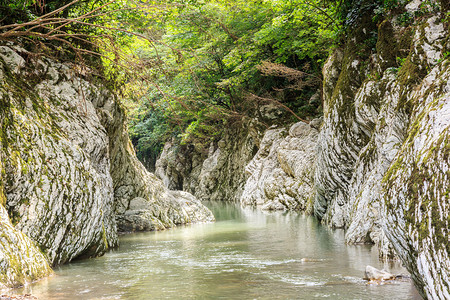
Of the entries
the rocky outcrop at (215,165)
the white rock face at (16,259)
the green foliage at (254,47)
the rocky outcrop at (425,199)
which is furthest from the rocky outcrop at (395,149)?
the rocky outcrop at (215,165)

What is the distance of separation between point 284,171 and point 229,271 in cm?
1418

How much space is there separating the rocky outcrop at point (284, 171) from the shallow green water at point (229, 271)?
7.23 metres

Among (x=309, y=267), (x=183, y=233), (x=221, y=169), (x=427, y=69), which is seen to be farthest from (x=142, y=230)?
(x=221, y=169)

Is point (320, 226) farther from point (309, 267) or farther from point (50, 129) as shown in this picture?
point (50, 129)

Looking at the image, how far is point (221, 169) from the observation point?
3312cm

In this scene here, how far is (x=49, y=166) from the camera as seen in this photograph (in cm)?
698

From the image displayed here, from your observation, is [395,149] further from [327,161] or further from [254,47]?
[254,47]

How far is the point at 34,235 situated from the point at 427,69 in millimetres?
6486

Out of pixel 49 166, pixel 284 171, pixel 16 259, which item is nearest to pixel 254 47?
pixel 284 171

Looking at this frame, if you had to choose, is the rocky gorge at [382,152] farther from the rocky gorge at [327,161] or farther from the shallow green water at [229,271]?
the shallow green water at [229,271]

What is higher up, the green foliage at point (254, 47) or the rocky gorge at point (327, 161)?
the green foliage at point (254, 47)

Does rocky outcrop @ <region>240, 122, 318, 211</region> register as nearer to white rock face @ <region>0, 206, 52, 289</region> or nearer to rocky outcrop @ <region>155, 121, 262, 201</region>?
rocky outcrop @ <region>155, 121, 262, 201</region>

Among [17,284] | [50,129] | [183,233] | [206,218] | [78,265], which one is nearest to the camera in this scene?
[17,284]

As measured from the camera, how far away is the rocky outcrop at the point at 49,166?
20.4ft
